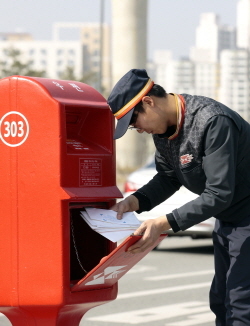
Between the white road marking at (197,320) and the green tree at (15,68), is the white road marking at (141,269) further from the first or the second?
the green tree at (15,68)

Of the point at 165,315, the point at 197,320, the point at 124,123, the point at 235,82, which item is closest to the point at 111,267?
the point at 124,123

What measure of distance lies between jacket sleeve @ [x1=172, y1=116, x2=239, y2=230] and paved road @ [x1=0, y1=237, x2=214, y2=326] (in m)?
2.70

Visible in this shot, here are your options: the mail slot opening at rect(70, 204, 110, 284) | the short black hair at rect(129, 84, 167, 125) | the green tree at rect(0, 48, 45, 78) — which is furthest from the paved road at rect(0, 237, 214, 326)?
the green tree at rect(0, 48, 45, 78)

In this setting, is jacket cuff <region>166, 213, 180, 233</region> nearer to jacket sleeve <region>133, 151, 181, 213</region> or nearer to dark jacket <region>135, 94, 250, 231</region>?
dark jacket <region>135, 94, 250, 231</region>

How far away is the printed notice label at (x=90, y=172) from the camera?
3.70m

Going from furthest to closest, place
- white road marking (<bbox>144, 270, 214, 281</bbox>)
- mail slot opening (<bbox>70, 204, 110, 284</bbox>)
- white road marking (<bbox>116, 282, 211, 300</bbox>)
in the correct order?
1. white road marking (<bbox>144, 270, 214, 281</bbox>)
2. white road marking (<bbox>116, 282, 211, 300</bbox>)
3. mail slot opening (<bbox>70, 204, 110, 284</bbox>)

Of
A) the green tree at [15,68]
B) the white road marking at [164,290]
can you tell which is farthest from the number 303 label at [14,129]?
the green tree at [15,68]

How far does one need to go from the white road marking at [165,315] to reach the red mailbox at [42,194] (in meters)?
2.35

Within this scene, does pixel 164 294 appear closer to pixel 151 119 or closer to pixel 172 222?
pixel 172 222

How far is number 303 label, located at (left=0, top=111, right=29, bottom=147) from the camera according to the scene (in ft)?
12.0

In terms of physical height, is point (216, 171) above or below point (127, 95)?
below

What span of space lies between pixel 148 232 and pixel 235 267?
490 mm

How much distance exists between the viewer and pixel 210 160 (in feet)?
11.3

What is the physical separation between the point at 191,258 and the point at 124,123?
6732mm
